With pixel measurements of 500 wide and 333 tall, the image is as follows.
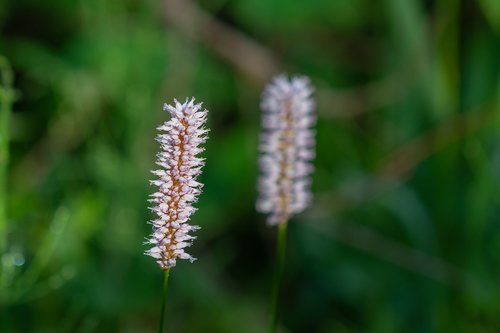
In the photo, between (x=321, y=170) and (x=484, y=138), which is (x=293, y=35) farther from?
(x=484, y=138)

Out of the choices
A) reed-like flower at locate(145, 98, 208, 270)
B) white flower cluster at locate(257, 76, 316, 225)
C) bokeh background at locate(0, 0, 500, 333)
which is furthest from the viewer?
bokeh background at locate(0, 0, 500, 333)

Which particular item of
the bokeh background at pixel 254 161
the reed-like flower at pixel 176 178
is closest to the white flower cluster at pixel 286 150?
the reed-like flower at pixel 176 178

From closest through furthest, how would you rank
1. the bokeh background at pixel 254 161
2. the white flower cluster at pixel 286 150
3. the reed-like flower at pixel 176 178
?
1. the reed-like flower at pixel 176 178
2. the white flower cluster at pixel 286 150
3. the bokeh background at pixel 254 161

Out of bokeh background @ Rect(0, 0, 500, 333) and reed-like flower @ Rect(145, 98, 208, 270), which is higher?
bokeh background @ Rect(0, 0, 500, 333)

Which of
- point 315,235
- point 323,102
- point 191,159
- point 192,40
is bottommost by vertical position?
point 191,159

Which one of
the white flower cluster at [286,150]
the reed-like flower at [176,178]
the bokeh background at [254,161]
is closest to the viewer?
the reed-like flower at [176,178]

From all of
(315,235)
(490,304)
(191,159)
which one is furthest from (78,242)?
(191,159)

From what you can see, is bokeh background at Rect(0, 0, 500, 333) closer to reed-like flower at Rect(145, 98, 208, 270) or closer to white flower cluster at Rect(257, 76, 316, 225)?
white flower cluster at Rect(257, 76, 316, 225)

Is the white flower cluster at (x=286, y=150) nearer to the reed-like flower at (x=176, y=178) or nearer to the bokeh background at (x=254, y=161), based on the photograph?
the reed-like flower at (x=176, y=178)

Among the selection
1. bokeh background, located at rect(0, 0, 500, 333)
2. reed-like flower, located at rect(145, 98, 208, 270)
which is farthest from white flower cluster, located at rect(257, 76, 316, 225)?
bokeh background, located at rect(0, 0, 500, 333)
